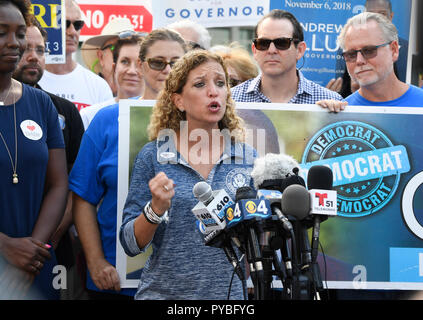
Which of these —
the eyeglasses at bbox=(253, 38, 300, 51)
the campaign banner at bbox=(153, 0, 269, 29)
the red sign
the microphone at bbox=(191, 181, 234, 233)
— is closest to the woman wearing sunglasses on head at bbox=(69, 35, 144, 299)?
the eyeglasses at bbox=(253, 38, 300, 51)

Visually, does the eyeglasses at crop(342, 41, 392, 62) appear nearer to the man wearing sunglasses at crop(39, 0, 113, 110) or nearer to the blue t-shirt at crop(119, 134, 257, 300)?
the blue t-shirt at crop(119, 134, 257, 300)

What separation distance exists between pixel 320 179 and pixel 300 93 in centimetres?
192

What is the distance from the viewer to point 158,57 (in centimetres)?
416

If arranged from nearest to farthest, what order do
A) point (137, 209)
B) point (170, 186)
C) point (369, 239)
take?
point (170, 186) → point (137, 209) → point (369, 239)

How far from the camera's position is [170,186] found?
9.21ft

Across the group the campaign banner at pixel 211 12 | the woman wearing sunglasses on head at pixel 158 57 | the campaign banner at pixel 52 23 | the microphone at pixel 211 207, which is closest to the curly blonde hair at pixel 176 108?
the woman wearing sunglasses on head at pixel 158 57

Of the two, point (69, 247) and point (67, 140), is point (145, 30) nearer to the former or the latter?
point (67, 140)

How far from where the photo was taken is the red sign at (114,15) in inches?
248

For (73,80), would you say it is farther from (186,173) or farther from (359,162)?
(359,162)

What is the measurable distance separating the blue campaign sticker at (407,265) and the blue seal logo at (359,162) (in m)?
0.30

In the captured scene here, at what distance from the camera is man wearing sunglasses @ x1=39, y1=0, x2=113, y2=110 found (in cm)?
541

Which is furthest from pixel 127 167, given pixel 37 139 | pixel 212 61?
pixel 212 61

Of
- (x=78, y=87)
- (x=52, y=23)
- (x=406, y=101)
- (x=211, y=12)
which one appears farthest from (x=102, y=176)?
(x=211, y=12)

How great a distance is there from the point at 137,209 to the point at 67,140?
3.75ft
